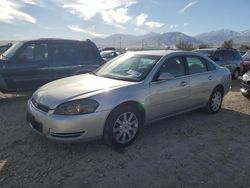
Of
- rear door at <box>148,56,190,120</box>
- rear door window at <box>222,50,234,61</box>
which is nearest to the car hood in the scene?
rear door at <box>148,56,190,120</box>

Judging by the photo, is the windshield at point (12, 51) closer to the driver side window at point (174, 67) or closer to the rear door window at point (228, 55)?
the driver side window at point (174, 67)

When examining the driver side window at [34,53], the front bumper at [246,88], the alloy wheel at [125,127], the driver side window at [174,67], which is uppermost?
the driver side window at [34,53]

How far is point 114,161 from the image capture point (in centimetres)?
375

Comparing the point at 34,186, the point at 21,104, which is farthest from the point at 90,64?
the point at 34,186

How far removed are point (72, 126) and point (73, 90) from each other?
65 centimetres

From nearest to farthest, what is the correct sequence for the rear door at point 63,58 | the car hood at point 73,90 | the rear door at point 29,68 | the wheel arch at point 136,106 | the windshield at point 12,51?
1. the car hood at point 73,90
2. the wheel arch at point 136,106
3. the rear door at point 29,68
4. the windshield at point 12,51
5. the rear door at point 63,58

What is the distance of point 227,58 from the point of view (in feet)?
39.6

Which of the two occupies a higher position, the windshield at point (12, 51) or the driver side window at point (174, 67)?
the windshield at point (12, 51)

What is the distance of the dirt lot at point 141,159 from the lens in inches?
129

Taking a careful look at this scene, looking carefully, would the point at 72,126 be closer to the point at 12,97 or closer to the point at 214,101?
the point at 214,101

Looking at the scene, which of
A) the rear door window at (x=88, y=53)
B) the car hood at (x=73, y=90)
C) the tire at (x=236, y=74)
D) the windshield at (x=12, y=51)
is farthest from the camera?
the tire at (x=236, y=74)

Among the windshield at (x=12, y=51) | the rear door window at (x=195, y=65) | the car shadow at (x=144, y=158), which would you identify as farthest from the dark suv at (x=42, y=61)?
the rear door window at (x=195, y=65)

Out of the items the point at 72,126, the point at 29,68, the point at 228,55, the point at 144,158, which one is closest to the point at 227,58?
the point at 228,55

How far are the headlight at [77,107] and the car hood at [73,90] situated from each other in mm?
82
